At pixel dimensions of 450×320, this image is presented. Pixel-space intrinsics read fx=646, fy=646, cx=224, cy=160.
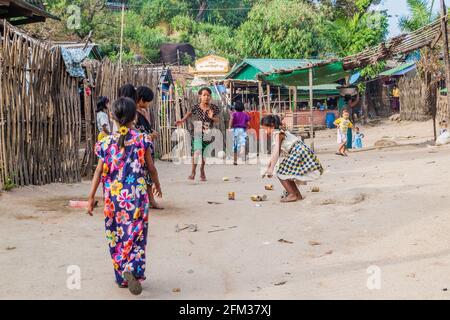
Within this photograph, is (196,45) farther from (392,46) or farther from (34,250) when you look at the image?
(34,250)

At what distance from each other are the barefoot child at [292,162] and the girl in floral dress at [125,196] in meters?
4.02

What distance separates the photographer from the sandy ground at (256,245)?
466 centimetres

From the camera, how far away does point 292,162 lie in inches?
337

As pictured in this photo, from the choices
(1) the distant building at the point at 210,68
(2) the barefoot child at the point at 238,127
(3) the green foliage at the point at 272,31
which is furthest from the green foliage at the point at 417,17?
(2) the barefoot child at the point at 238,127

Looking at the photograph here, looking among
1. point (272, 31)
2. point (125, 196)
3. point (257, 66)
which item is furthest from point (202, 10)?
point (125, 196)

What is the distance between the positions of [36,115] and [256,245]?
14.4ft

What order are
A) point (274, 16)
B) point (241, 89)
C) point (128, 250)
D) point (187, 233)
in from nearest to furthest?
point (128, 250) < point (187, 233) < point (241, 89) < point (274, 16)

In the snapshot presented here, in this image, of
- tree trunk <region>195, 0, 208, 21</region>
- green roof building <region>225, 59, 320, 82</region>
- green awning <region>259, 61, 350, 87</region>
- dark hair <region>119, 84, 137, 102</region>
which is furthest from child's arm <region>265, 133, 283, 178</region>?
tree trunk <region>195, 0, 208, 21</region>

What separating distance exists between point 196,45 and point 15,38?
1597 inches

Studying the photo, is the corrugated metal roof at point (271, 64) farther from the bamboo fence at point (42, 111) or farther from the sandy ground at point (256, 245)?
the sandy ground at point (256, 245)

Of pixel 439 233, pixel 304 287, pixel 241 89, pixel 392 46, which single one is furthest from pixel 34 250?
pixel 241 89

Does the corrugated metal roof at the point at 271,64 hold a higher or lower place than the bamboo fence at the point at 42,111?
higher

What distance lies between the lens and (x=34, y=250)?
5.70 metres

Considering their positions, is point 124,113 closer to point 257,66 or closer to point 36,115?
point 36,115
